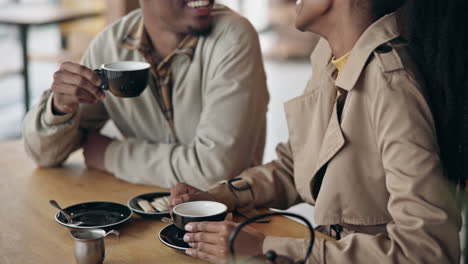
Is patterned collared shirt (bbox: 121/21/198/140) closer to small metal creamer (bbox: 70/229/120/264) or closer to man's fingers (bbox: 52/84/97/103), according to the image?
man's fingers (bbox: 52/84/97/103)

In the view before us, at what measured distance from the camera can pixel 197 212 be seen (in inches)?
55.3

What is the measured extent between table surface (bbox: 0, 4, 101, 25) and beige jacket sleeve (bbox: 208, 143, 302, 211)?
3.66 meters

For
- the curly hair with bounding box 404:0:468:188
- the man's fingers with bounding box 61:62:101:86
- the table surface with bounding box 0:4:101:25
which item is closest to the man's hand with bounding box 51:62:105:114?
the man's fingers with bounding box 61:62:101:86

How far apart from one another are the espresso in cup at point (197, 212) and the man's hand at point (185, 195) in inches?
2.6

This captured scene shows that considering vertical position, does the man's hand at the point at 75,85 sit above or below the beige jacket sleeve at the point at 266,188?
above

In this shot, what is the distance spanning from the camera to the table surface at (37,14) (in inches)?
192

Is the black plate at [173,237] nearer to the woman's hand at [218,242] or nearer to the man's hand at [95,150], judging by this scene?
the woman's hand at [218,242]

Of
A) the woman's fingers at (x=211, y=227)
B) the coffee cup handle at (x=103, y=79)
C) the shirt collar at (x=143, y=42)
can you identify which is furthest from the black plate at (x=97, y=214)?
the shirt collar at (x=143, y=42)

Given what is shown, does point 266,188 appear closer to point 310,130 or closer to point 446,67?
point 310,130

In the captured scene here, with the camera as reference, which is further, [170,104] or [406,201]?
[170,104]

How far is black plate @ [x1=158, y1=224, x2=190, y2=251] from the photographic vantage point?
1340 millimetres

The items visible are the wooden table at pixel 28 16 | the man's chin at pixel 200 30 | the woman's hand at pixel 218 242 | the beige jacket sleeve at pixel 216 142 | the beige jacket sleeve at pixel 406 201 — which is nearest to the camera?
the beige jacket sleeve at pixel 406 201

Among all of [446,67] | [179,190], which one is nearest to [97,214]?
[179,190]

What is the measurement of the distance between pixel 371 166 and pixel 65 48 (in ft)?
17.5
